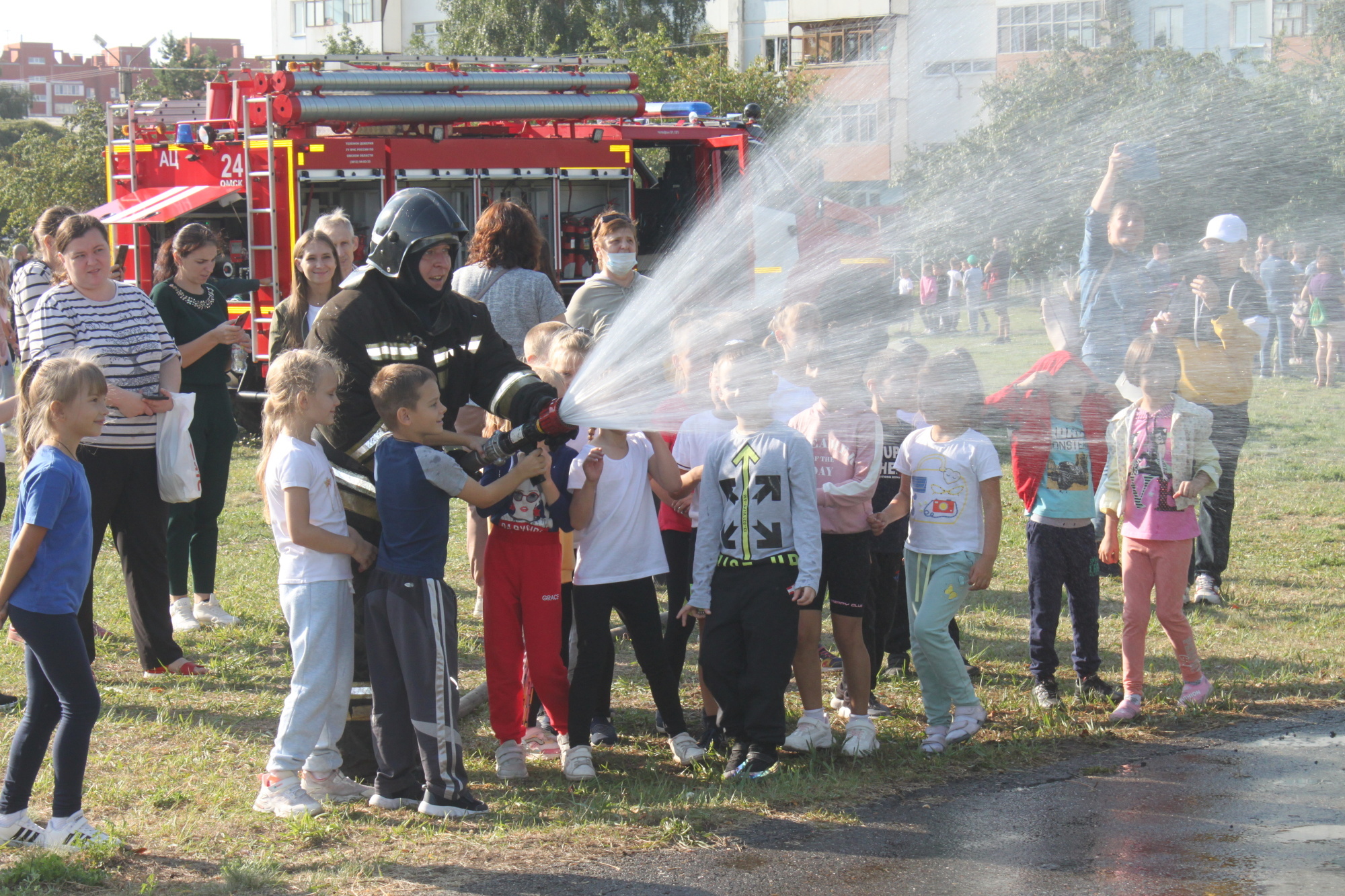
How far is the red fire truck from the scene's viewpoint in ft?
41.2

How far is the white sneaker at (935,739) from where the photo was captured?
5012 mm

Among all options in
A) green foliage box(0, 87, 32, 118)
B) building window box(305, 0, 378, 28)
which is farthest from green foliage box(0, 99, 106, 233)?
green foliage box(0, 87, 32, 118)

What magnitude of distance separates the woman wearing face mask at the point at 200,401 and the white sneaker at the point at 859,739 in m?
3.58

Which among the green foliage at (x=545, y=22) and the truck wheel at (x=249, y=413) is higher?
the green foliage at (x=545, y=22)

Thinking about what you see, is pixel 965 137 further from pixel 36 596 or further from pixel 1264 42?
pixel 36 596

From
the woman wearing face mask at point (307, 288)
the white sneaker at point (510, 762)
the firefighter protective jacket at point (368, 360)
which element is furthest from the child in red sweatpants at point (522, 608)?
the woman wearing face mask at point (307, 288)

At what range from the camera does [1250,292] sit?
A: 919cm

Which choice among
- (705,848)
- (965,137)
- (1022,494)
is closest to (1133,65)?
(965,137)

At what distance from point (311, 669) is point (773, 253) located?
4104 millimetres

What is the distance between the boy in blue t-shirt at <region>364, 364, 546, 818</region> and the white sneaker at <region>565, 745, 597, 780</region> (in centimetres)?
45

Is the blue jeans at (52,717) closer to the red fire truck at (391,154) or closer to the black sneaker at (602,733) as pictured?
the black sneaker at (602,733)

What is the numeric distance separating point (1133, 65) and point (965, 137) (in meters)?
1.82

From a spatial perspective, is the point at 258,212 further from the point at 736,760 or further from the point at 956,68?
the point at 736,760

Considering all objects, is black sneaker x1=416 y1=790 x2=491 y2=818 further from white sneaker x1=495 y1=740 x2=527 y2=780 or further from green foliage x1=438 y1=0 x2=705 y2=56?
green foliage x1=438 y1=0 x2=705 y2=56
